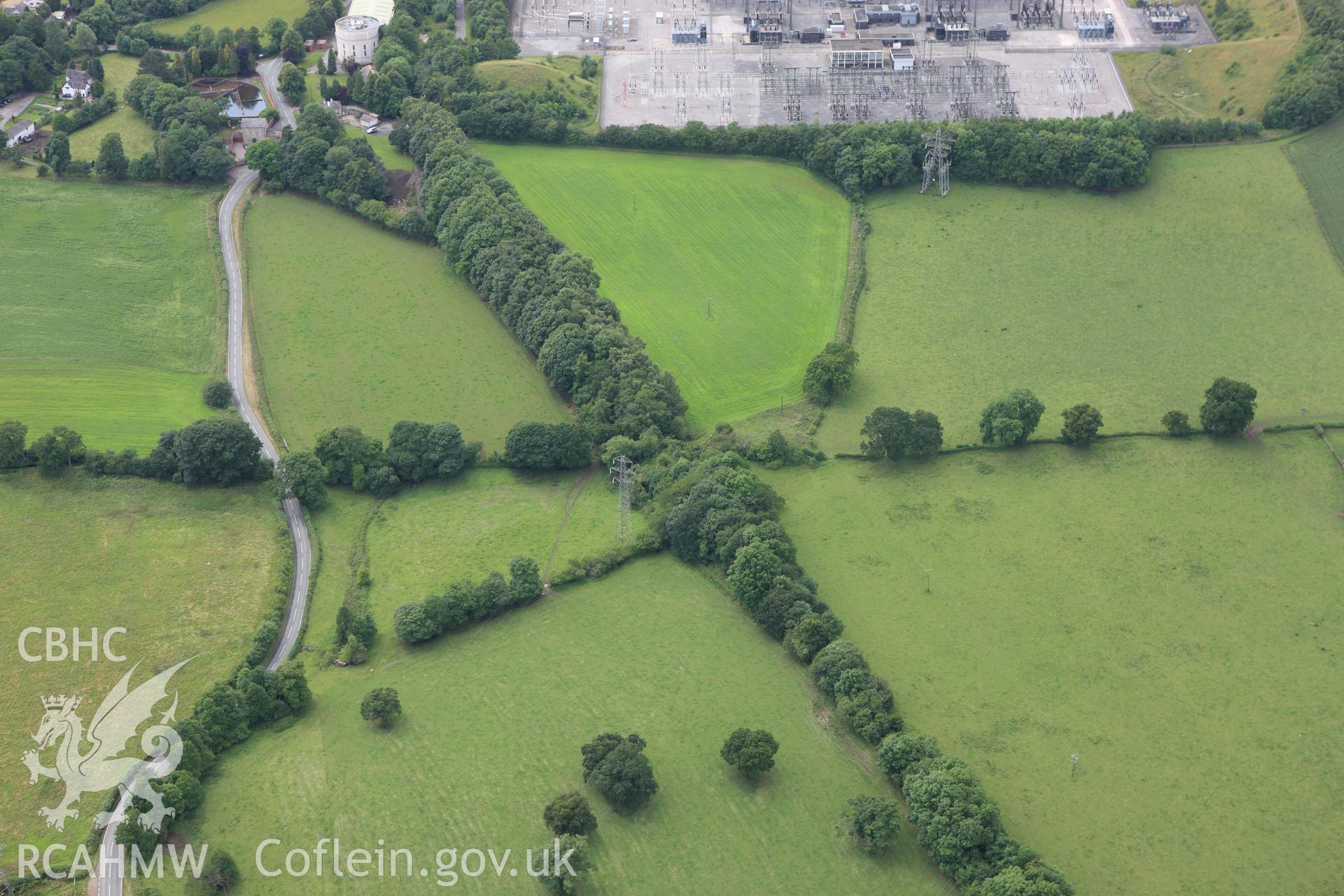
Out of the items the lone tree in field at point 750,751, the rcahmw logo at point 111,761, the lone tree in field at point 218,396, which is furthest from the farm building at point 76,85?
the lone tree in field at point 750,751

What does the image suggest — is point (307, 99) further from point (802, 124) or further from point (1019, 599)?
point (1019, 599)

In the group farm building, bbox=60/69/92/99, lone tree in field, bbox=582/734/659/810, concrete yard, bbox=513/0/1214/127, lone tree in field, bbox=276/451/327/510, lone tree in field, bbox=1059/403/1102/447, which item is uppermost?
concrete yard, bbox=513/0/1214/127

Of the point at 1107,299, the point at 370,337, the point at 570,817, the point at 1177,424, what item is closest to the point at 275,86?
the point at 370,337

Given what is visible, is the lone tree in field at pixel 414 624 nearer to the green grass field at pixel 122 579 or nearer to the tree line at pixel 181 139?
the green grass field at pixel 122 579

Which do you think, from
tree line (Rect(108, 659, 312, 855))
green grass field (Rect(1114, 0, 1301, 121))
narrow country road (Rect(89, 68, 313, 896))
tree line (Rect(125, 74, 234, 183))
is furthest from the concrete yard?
tree line (Rect(108, 659, 312, 855))

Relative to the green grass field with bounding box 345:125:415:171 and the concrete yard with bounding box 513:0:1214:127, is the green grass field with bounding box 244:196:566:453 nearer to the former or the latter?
the green grass field with bounding box 345:125:415:171

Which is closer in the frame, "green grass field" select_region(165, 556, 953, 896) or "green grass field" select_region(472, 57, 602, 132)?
"green grass field" select_region(165, 556, 953, 896)
